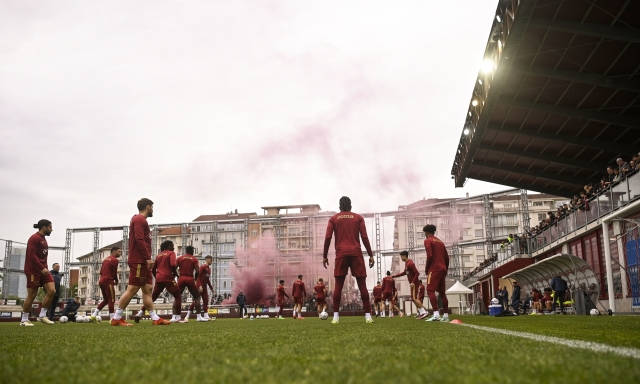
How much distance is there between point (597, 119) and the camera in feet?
62.1

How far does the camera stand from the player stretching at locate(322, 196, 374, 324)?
370 inches

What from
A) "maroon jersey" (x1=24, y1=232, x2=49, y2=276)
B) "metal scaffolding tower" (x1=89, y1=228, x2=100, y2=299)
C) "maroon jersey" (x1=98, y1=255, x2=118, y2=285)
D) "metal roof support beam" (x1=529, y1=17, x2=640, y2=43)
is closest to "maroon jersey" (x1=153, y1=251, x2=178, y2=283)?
"maroon jersey" (x1=24, y1=232, x2=49, y2=276)

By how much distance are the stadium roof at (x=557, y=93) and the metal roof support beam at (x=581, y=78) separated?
30mm

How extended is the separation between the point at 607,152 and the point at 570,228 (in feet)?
12.4

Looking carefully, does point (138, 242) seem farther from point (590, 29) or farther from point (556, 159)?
point (556, 159)

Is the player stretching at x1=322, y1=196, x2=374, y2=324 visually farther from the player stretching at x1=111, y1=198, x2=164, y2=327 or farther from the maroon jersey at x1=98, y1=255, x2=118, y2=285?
the maroon jersey at x1=98, y1=255, x2=118, y2=285

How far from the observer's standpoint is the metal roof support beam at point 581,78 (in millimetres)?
16328

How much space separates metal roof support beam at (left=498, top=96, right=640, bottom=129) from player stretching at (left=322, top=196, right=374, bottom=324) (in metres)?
11.4

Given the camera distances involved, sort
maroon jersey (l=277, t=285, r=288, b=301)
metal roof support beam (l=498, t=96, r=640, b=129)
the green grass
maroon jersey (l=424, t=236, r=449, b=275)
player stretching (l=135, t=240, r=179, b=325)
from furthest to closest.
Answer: maroon jersey (l=277, t=285, r=288, b=301) → metal roof support beam (l=498, t=96, r=640, b=129) → player stretching (l=135, t=240, r=179, b=325) → maroon jersey (l=424, t=236, r=449, b=275) → the green grass

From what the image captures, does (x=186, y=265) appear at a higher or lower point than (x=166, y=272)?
higher

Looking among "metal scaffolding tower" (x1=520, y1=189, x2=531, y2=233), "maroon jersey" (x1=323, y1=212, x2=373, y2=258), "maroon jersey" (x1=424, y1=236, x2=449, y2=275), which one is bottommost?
"maroon jersey" (x1=424, y1=236, x2=449, y2=275)

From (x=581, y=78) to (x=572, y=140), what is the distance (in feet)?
18.6

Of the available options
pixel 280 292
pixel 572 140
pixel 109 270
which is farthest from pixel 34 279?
pixel 572 140

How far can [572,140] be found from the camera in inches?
846
